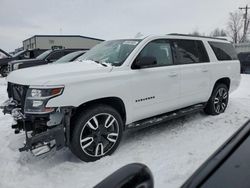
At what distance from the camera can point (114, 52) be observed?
14.5 feet

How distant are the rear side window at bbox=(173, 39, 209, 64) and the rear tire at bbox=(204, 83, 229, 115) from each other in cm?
84

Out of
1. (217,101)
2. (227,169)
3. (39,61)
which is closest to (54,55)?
(39,61)

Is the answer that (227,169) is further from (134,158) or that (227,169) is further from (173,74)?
(173,74)

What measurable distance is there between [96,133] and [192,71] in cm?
241

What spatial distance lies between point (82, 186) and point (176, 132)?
7.75ft

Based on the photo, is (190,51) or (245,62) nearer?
(190,51)

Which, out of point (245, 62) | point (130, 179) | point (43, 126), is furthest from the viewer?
point (245, 62)

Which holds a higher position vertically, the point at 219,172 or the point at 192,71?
the point at 192,71

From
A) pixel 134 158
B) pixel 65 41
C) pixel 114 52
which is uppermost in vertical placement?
pixel 65 41

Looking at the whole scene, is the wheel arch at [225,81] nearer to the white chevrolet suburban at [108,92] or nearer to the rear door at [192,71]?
the white chevrolet suburban at [108,92]

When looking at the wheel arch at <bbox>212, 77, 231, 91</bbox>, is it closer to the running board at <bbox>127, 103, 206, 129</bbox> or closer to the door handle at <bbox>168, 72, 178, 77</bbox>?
the running board at <bbox>127, 103, 206, 129</bbox>

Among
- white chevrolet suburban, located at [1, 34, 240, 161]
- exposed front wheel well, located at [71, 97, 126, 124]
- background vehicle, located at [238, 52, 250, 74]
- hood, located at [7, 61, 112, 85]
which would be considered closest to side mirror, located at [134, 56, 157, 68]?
white chevrolet suburban, located at [1, 34, 240, 161]

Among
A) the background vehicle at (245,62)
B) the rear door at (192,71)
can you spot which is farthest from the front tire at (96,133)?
the background vehicle at (245,62)

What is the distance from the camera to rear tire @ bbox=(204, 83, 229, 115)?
5.86m
